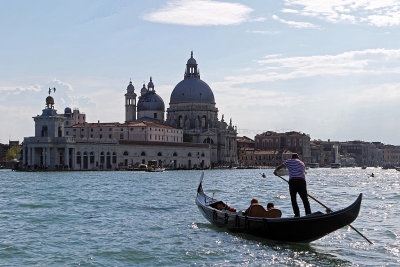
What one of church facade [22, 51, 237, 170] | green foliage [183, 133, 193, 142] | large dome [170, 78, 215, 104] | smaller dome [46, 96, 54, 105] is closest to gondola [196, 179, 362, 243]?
church facade [22, 51, 237, 170]

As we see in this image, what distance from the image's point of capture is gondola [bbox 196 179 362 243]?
49.6ft

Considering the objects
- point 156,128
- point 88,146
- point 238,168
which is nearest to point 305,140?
point 238,168

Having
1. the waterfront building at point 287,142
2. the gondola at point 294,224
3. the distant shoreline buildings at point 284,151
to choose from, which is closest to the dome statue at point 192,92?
the distant shoreline buildings at point 284,151

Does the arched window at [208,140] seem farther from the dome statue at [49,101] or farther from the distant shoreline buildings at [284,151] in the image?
the dome statue at [49,101]

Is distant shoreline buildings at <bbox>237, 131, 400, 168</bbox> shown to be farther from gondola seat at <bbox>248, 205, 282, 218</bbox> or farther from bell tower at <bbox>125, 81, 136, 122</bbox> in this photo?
gondola seat at <bbox>248, 205, 282, 218</bbox>

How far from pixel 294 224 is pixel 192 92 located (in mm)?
104922

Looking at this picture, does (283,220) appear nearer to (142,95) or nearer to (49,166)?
(49,166)

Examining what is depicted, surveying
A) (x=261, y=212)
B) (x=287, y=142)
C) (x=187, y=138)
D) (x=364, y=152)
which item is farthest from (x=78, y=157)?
(x=364, y=152)

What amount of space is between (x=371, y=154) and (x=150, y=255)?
7181 inches

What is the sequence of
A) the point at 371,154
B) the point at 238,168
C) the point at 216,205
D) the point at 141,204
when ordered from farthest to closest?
the point at 371,154 < the point at 238,168 < the point at 141,204 < the point at 216,205

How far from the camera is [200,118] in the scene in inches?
4761

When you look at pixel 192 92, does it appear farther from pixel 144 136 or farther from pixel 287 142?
pixel 287 142

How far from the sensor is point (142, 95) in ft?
414

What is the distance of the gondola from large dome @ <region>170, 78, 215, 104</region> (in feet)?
333
